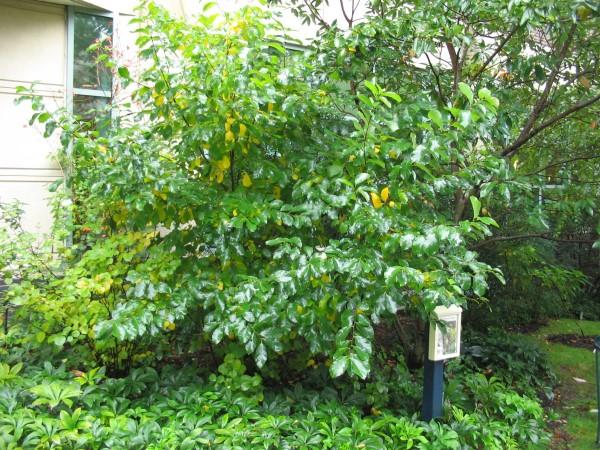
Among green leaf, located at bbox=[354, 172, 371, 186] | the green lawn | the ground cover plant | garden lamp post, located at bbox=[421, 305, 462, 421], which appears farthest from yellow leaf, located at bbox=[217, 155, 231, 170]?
the green lawn

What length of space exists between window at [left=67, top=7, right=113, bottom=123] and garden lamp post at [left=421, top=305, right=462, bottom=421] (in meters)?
4.78

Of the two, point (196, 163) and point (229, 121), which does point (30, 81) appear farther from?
point (229, 121)

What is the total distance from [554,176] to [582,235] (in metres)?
2.74

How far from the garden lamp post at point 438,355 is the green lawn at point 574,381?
1.36 meters

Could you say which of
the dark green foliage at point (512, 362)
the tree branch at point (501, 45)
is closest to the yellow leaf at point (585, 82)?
the tree branch at point (501, 45)

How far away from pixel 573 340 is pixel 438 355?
4315 mm

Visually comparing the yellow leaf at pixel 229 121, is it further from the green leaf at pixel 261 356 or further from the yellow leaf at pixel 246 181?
the green leaf at pixel 261 356

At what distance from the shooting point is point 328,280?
2.86 metres

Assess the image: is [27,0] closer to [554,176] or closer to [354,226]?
[354,226]

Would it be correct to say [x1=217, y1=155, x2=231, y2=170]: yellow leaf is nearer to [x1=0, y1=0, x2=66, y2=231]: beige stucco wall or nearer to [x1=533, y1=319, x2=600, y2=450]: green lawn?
[x1=533, y1=319, x2=600, y2=450]: green lawn

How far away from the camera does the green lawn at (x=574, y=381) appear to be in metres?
4.17

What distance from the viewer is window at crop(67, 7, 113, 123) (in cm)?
627

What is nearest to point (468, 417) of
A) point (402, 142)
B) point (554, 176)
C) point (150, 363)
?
point (402, 142)

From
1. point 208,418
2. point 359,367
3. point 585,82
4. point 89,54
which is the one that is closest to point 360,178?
point 359,367
